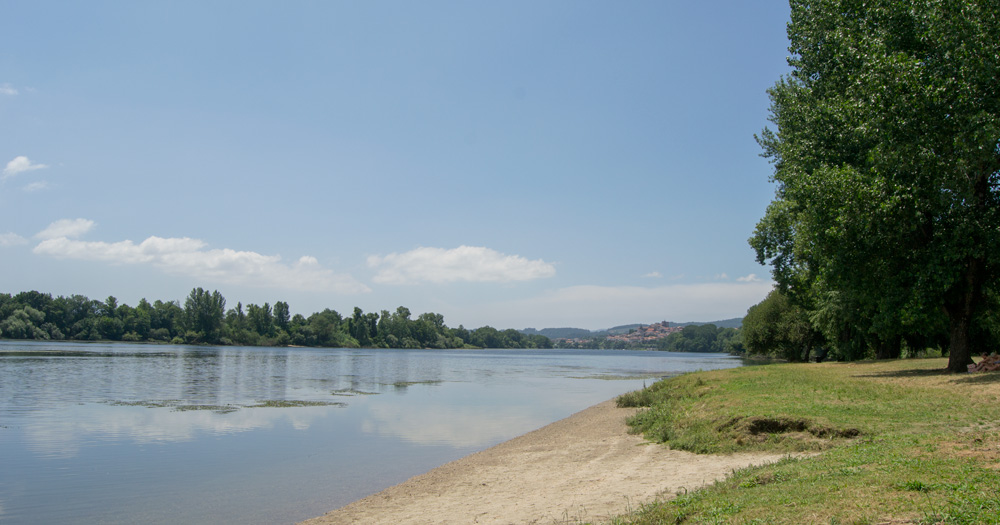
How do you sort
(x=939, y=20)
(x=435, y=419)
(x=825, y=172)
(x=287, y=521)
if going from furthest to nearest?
(x=435, y=419) < (x=825, y=172) < (x=939, y=20) < (x=287, y=521)

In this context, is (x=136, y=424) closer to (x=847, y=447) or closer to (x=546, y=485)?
(x=546, y=485)

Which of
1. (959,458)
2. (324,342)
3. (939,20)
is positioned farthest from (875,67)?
(324,342)

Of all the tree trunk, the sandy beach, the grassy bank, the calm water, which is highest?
the tree trunk

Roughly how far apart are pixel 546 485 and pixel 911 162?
19126 millimetres

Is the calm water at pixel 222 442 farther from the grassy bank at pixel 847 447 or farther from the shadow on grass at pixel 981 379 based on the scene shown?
the shadow on grass at pixel 981 379

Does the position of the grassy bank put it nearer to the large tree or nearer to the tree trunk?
the tree trunk

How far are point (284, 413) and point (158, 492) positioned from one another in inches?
590

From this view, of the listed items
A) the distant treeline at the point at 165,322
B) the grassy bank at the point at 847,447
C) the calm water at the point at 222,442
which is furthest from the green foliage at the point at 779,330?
the distant treeline at the point at 165,322

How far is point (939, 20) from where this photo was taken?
21.7m

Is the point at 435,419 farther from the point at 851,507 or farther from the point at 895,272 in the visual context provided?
the point at 851,507

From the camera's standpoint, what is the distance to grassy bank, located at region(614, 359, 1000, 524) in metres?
7.17

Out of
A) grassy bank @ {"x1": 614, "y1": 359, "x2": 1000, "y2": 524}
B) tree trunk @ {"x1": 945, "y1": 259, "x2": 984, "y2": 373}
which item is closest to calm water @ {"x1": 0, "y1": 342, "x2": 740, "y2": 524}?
grassy bank @ {"x1": 614, "y1": 359, "x2": 1000, "y2": 524}

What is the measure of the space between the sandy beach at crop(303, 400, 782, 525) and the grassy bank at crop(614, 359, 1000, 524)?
1.04 meters

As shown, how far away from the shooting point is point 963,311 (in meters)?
24.9
